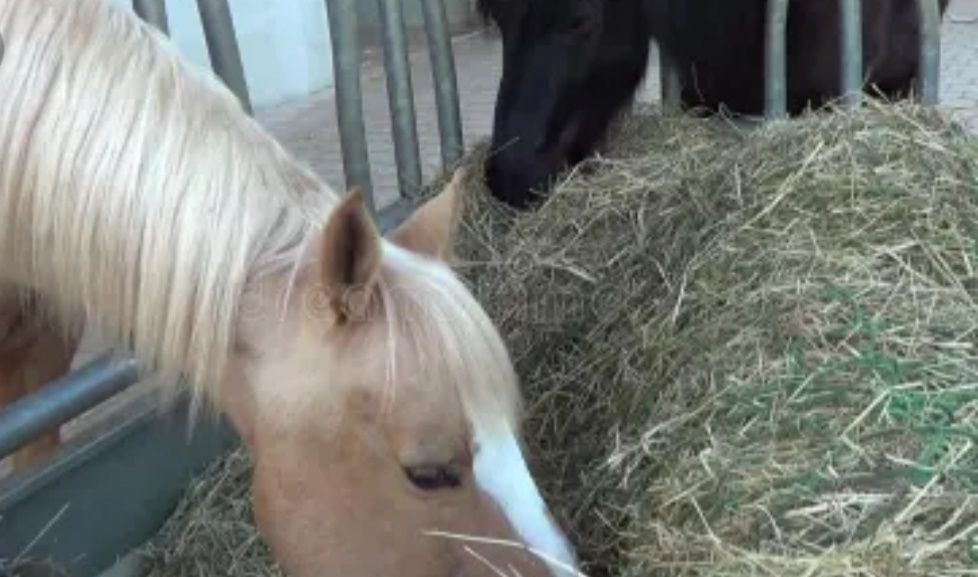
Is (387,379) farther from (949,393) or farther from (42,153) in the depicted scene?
(949,393)

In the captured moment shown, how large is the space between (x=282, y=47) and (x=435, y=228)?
15.4 ft

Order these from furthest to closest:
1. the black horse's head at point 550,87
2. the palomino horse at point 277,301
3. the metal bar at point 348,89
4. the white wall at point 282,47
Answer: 1. the white wall at point 282,47
2. the black horse's head at point 550,87
3. the metal bar at point 348,89
4. the palomino horse at point 277,301

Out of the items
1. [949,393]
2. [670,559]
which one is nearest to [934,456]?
[949,393]

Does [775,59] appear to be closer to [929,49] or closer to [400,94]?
[929,49]

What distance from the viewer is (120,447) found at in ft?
9.32

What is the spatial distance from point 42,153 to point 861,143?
1.49 metres

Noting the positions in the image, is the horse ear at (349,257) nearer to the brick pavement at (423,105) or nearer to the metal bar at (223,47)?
the metal bar at (223,47)

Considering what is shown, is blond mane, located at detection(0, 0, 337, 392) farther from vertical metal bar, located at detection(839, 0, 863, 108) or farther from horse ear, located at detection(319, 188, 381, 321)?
vertical metal bar, located at detection(839, 0, 863, 108)

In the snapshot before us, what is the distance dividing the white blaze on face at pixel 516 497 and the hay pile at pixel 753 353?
0.17m

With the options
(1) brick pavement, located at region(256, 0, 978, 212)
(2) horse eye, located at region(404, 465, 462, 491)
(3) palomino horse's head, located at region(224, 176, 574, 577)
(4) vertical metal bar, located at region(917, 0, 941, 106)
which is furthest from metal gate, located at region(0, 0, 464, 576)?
(1) brick pavement, located at region(256, 0, 978, 212)

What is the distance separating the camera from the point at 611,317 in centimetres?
281

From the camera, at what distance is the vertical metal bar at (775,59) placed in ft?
10.9

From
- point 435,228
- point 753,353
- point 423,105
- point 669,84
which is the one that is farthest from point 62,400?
point 423,105

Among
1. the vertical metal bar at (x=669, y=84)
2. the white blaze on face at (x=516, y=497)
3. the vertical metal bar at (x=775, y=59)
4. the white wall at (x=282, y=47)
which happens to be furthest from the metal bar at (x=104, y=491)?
the white wall at (x=282, y=47)
